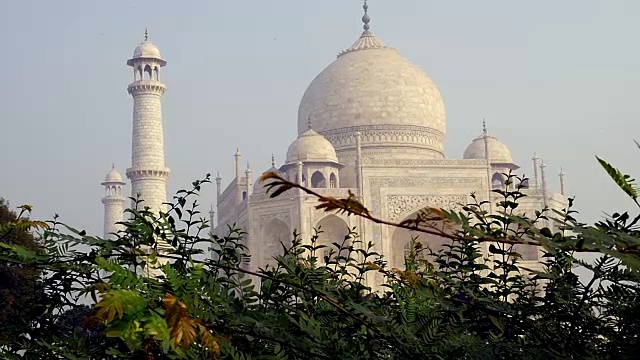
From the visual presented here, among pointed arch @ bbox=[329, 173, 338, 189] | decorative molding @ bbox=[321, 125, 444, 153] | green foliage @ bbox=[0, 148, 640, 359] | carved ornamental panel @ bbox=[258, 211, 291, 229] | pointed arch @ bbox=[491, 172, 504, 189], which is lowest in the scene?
green foliage @ bbox=[0, 148, 640, 359]

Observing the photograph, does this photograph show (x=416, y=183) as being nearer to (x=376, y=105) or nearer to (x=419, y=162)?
(x=419, y=162)

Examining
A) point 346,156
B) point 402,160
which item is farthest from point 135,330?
point 346,156

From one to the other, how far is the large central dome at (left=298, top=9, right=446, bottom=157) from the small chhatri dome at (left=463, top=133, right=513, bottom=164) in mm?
934

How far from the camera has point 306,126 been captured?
3023 centimetres

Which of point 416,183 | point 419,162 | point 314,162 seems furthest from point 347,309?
point 314,162

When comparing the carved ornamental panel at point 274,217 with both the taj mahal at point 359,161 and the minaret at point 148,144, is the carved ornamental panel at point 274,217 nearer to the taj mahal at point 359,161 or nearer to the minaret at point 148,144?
the taj mahal at point 359,161

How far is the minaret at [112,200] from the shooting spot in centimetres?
3709

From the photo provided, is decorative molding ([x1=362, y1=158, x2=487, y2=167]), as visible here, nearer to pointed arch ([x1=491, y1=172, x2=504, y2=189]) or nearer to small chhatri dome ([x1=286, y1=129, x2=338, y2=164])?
small chhatri dome ([x1=286, y1=129, x2=338, y2=164])

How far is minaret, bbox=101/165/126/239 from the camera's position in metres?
37.1

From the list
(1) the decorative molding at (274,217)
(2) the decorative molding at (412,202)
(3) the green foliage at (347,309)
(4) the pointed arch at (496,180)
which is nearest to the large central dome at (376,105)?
(4) the pointed arch at (496,180)

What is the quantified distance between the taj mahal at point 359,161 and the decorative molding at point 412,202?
0.03 metres

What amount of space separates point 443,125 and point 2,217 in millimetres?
17292

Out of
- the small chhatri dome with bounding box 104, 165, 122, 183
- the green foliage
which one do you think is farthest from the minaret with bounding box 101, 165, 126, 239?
the green foliage

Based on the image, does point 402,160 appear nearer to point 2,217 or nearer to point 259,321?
point 2,217
